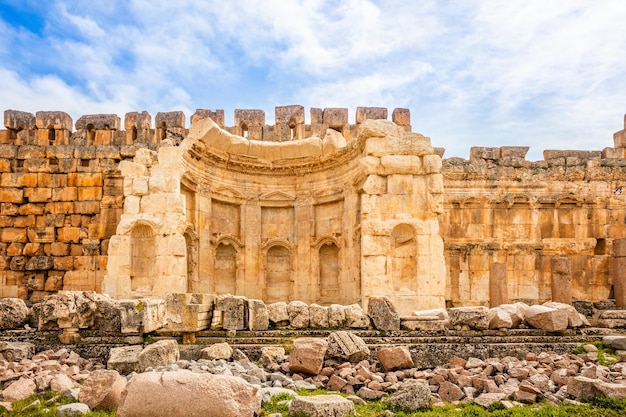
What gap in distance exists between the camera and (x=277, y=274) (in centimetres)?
1684

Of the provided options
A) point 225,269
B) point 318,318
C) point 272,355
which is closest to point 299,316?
point 318,318

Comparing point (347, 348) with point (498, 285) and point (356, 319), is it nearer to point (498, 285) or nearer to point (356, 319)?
point (356, 319)

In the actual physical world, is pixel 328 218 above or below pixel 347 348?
above

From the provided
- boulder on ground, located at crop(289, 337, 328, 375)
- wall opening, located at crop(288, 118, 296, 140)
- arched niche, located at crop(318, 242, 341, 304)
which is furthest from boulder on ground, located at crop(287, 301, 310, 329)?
wall opening, located at crop(288, 118, 296, 140)

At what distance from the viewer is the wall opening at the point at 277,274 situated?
16656 mm

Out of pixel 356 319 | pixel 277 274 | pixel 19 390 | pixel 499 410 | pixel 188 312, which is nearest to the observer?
pixel 499 410

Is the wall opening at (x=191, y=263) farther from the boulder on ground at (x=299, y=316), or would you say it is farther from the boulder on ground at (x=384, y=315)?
the boulder on ground at (x=384, y=315)

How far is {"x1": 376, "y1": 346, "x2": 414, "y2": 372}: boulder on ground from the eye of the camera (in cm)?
794

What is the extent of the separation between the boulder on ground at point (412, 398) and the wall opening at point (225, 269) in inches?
415

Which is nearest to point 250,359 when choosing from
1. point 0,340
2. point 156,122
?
point 0,340

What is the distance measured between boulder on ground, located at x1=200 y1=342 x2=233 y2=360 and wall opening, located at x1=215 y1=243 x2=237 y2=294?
24.7 feet

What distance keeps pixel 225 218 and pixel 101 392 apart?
34.1 feet

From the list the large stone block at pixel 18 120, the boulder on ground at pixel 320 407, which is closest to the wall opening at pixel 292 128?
the large stone block at pixel 18 120

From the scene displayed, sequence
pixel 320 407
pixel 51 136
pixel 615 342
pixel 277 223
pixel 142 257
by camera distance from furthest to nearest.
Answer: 1. pixel 51 136
2. pixel 277 223
3. pixel 142 257
4. pixel 615 342
5. pixel 320 407
